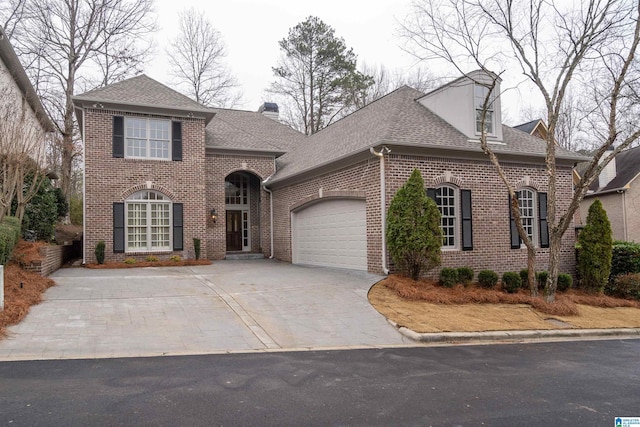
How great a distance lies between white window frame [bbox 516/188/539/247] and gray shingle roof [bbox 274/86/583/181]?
1.24 m

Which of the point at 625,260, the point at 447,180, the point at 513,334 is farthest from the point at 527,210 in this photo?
the point at 513,334

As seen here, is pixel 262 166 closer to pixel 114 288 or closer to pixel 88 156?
pixel 88 156

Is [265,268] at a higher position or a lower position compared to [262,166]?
lower

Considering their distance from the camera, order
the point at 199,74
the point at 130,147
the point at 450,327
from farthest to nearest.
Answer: the point at 199,74
the point at 130,147
the point at 450,327

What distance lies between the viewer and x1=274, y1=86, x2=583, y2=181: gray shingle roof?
1293 cm

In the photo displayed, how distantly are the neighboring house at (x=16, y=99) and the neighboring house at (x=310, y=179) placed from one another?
1.76 metres

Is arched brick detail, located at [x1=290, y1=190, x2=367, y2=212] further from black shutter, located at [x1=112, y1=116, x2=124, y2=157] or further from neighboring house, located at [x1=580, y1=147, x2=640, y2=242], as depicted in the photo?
neighboring house, located at [x1=580, y1=147, x2=640, y2=242]

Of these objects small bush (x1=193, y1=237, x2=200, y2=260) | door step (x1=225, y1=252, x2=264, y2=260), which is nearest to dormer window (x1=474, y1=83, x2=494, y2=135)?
door step (x1=225, y1=252, x2=264, y2=260)

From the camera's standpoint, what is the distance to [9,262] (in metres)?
10.8

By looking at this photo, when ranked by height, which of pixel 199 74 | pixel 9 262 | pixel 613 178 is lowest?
pixel 9 262

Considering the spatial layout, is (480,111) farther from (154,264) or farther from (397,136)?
(154,264)

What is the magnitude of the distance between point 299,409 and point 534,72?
9911 mm

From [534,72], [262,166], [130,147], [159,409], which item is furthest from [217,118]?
[159,409]

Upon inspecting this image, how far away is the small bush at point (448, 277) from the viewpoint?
464 inches
